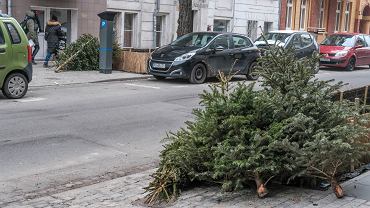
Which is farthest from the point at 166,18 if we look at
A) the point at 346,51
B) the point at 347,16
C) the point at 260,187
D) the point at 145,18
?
the point at 260,187

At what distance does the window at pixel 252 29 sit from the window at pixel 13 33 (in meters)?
20.2

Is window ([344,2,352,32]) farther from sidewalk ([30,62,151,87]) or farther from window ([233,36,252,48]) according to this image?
sidewalk ([30,62,151,87])

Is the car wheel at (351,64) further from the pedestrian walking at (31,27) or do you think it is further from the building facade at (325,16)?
the pedestrian walking at (31,27)

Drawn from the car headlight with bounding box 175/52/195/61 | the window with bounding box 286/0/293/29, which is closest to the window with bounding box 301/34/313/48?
the car headlight with bounding box 175/52/195/61

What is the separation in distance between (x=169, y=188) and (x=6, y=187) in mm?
1947

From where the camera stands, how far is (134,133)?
920cm

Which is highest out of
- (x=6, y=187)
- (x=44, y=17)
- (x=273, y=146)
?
(x=44, y=17)

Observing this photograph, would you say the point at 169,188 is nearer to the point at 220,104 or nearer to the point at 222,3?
the point at 220,104

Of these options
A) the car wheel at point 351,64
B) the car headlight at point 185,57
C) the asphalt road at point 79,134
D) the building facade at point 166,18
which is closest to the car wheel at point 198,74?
the car headlight at point 185,57

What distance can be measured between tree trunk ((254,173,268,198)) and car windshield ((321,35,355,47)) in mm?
20102

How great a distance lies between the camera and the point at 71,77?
656 inches

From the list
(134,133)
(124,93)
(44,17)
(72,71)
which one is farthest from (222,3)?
(134,133)

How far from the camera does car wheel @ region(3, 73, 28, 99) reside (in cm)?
1221

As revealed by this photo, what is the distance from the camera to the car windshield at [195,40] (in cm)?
1669
